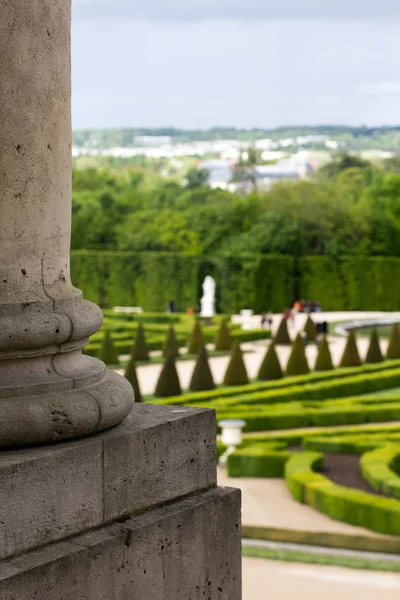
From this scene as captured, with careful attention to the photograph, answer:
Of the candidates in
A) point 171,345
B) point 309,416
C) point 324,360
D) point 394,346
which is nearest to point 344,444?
point 309,416

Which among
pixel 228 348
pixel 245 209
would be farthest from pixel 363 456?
pixel 245 209

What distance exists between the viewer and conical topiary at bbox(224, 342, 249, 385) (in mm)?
27172

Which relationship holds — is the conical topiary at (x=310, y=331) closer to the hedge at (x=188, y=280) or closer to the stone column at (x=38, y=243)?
the hedge at (x=188, y=280)

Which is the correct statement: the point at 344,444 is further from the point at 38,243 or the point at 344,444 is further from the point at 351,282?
the point at 351,282

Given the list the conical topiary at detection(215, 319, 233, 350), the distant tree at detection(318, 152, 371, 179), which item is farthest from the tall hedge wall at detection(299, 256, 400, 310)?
the distant tree at detection(318, 152, 371, 179)

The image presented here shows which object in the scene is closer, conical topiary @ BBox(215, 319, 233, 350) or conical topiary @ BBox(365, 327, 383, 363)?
conical topiary @ BBox(365, 327, 383, 363)

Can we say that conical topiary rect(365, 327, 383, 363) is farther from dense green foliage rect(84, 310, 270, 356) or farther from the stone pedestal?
the stone pedestal

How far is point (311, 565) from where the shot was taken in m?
13.8

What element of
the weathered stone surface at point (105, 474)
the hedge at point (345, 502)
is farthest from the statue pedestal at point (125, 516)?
the hedge at point (345, 502)

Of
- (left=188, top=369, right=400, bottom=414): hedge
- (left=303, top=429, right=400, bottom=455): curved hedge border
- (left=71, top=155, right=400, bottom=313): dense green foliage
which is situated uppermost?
(left=71, top=155, right=400, bottom=313): dense green foliage

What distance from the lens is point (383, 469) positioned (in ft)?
55.4

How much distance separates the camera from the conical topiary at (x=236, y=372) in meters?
27.2

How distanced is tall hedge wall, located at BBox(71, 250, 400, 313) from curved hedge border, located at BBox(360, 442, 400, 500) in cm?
3316

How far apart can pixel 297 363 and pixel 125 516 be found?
24405 millimetres
